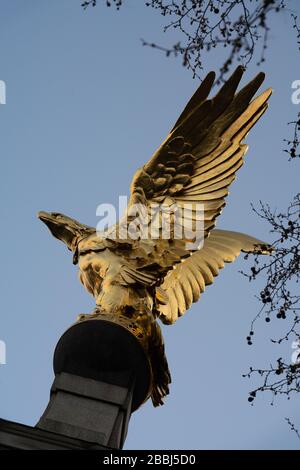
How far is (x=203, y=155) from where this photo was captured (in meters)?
12.8

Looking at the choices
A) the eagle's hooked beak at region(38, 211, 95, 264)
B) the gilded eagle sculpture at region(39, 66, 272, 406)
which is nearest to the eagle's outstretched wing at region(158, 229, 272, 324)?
the gilded eagle sculpture at region(39, 66, 272, 406)

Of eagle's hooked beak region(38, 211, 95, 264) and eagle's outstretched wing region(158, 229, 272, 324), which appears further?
eagle's outstretched wing region(158, 229, 272, 324)

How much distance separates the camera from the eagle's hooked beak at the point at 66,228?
1180 cm

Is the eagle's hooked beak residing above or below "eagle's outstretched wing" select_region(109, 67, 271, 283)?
below

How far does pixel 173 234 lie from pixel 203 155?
141 cm

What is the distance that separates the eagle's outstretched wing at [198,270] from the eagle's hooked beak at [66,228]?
1128mm

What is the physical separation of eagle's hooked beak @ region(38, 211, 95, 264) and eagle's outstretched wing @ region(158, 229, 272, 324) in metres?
1.13

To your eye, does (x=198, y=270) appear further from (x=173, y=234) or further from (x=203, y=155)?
(x=203, y=155)

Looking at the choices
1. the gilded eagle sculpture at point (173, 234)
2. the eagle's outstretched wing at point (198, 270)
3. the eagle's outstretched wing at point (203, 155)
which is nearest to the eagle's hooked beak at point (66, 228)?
the gilded eagle sculpture at point (173, 234)

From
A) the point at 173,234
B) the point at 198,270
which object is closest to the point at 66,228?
the point at 173,234

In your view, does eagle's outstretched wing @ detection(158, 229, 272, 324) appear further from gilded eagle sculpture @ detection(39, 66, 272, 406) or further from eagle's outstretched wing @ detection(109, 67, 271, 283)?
eagle's outstretched wing @ detection(109, 67, 271, 283)

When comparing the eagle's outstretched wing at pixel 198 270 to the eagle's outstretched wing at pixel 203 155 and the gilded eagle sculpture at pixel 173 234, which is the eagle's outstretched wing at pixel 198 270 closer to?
the gilded eagle sculpture at pixel 173 234

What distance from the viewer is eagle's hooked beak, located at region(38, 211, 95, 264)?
38.7 feet
